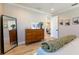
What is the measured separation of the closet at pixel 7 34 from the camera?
303 centimetres

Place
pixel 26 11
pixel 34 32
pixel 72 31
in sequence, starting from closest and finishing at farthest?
pixel 72 31 < pixel 26 11 < pixel 34 32

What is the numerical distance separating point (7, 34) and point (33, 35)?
4.80 feet

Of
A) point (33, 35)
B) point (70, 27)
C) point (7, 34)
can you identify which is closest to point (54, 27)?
point (70, 27)

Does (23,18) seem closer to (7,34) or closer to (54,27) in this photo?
(7,34)

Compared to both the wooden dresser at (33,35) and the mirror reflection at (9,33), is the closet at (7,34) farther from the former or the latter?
the wooden dresser at (33,35)

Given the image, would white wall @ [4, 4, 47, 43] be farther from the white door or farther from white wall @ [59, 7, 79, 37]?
white wall @ [59, 7, 79, 37]

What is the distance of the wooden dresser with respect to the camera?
14.4ft

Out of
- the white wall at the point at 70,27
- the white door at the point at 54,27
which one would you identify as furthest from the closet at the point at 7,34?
the white wall at the point at 70,27

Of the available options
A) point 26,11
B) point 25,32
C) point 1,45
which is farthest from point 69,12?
point 1,45

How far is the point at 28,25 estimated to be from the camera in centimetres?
468

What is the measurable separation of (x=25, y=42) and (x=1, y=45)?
4.71ft

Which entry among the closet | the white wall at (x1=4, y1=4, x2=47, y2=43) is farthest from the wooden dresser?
the closet

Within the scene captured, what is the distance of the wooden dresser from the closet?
22.7 inches

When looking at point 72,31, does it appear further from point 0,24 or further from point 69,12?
point 0,24
